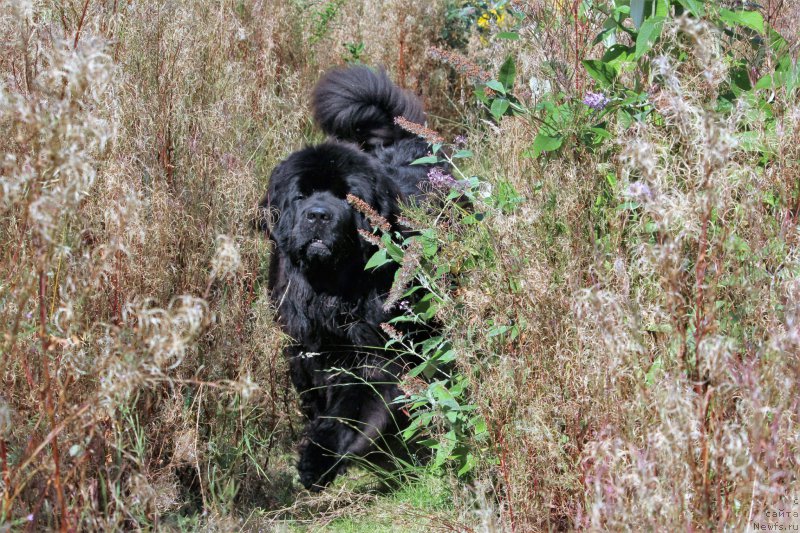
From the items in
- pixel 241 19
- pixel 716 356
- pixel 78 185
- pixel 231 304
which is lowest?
pixel 231 304

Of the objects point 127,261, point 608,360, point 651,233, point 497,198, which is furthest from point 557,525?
point 127,261

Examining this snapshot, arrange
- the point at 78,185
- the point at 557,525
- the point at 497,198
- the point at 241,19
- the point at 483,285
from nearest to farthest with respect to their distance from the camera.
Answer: the point at 78,185
the point at 557,525
the point at 483,285
the point at 497,198
the point at 241,19

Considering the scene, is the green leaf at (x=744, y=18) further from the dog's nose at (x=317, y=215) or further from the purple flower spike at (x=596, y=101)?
the dog's nose at (x=317, y=215)

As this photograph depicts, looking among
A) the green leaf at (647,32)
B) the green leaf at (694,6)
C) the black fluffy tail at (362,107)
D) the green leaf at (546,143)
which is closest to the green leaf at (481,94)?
the green leaf at (546,143)

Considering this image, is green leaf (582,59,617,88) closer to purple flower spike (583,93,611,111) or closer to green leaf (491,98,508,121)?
purple flower spike (583,93,611,111)

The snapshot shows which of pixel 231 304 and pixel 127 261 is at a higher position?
pixel 127 261

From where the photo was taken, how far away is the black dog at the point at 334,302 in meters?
3.56

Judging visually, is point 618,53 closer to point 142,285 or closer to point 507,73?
point 507,73

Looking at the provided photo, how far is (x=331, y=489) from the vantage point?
3281 millimetres

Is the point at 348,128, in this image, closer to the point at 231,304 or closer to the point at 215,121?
the point at 215,121

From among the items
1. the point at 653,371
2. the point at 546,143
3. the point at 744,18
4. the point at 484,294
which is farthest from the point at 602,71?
the point at 653,371

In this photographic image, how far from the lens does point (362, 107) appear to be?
4.52m

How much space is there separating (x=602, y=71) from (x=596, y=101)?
0.12m

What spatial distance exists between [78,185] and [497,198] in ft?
5.38
